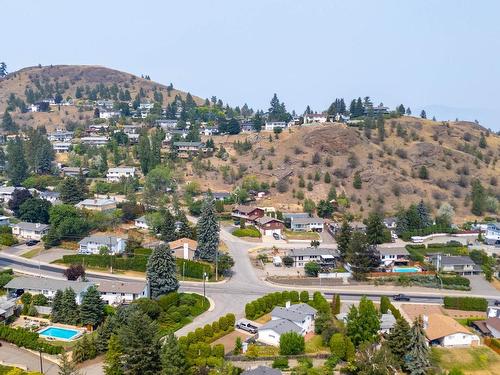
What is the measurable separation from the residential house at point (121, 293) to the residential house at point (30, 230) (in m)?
21.5

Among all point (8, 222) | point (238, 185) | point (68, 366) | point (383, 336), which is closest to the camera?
point (68, 366)

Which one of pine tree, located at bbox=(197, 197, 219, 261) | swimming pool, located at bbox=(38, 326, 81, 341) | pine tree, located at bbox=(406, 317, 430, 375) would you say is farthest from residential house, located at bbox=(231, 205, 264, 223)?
pine tree, located at bbox=(406, 317, 430, 375)

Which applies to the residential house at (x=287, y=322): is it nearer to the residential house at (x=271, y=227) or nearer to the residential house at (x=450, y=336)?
the residential house at (x=450, y=336)

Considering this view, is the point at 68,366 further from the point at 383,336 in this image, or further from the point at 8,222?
the point at 8,222

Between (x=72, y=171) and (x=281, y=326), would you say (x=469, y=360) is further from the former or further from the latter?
(x=72, y=171)

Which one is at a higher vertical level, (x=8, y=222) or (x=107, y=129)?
(x=107, y=129)

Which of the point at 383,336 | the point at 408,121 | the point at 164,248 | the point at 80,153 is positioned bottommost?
the point at 383,336

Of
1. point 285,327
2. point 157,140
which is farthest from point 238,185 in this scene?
point 285,327

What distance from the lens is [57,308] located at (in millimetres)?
39219

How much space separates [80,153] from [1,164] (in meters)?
13.6

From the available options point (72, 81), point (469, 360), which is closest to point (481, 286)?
point (469, 360)

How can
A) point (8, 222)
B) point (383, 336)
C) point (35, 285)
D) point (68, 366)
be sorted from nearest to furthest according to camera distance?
1. point (68, 366)
2. point (383, 336)
3. point (35, 285)
4. point (8, 222)

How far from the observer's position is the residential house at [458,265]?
5325cm

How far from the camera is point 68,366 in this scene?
27359 mm
